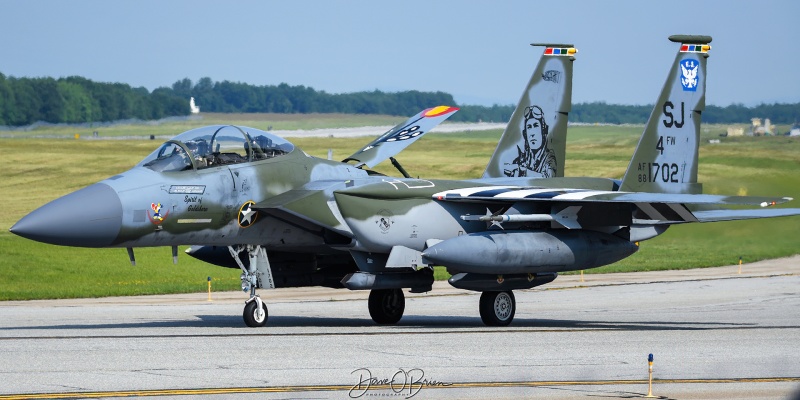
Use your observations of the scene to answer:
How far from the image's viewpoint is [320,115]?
112688mm

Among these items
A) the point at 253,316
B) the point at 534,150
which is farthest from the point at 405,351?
the point at 534,150

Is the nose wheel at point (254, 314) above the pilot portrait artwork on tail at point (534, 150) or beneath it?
beneath

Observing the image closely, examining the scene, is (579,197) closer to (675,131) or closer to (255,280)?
(675,131)

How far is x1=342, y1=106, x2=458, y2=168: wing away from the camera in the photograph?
22.8m

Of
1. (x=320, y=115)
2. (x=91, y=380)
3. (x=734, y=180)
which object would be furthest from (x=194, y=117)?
(x=91, y=380)

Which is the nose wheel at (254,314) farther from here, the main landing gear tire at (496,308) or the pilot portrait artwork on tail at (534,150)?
the pilot portrait artwork on tail at (534,150)

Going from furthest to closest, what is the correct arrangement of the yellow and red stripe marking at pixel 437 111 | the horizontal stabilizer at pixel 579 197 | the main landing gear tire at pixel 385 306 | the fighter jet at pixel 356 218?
Result: the yellow and red stripe marking at pixel 437 111
the main landing gear tire at pixel 385 306
the horizontal stabilizer at pixel 579 197
the fighter jet at pixel 356 218

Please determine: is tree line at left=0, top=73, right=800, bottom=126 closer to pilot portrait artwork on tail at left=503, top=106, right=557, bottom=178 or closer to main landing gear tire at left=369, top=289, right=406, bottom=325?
pilot portrait artwork on tail at left=503, top=106, right=557, bottom=178

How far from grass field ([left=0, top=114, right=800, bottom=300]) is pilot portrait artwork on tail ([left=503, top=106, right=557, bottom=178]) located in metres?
8.87

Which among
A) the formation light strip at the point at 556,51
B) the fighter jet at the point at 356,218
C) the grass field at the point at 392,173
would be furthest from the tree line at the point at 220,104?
the fighter jet at the point at 356,218

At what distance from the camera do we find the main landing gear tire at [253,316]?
1919 centimetres

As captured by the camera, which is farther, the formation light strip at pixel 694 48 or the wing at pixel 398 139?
the formation light strip at pixel 694 48

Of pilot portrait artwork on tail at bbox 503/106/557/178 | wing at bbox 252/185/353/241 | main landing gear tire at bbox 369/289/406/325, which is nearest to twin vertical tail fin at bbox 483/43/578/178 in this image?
pilot portrait artwork on tail at bbox 503/106/557/178

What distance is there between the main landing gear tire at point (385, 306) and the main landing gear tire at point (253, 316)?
9.19ft
